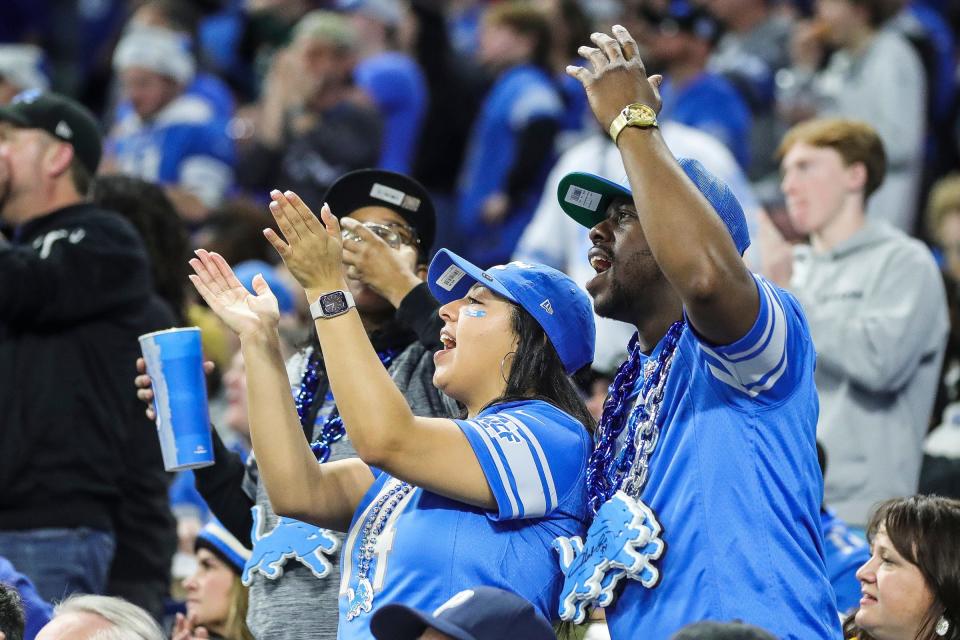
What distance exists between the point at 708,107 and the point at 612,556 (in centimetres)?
590

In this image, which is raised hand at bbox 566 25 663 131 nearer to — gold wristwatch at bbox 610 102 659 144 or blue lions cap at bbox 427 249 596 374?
gold wristwatch at bbox 610 102 659 144

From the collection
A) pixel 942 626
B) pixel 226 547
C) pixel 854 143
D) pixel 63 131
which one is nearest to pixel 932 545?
pixel 942 626

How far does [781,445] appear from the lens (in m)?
3.44

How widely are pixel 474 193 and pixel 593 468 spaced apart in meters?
6.45

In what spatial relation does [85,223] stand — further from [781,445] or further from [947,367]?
[947,367]

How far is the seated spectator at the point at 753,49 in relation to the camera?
966 centimetres

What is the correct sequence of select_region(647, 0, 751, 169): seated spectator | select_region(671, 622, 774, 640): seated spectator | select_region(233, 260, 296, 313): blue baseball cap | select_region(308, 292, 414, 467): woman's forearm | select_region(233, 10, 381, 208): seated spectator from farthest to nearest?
select_region(233, 10, 381, 208): seated spectator < select_region(647, 0, 751, 169): seated spectator < select_region(233, 260, 296, 313): blue baseball cap < select_region(308, 292, 414, 467): woman's forearm < select_region(671, 622, 774, 640): seated spectator

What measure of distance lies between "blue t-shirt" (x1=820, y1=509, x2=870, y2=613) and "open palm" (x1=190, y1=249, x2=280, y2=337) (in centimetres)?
208

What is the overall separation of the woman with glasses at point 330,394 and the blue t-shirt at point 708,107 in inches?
174

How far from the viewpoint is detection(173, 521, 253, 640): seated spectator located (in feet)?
18.0

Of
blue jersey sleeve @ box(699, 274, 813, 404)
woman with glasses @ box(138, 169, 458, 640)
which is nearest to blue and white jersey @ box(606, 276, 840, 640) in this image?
blue jersey sleeve @ box(699, 274, 813, 404)

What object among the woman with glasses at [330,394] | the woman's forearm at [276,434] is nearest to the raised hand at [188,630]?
the woman with glasses at [330,394]

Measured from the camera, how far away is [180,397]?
432cm

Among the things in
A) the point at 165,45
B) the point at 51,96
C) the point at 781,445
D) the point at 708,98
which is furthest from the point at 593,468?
the point at 165,45
